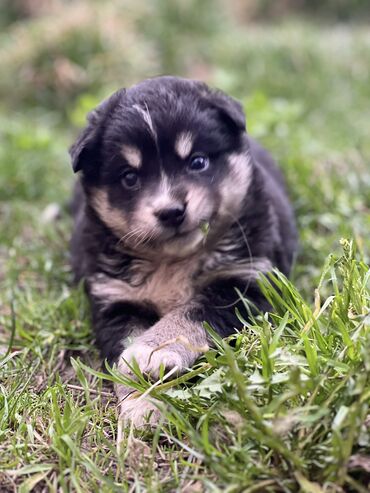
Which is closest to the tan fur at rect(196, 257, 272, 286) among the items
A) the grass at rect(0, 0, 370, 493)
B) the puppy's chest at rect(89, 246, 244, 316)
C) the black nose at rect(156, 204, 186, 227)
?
the puppy's chest at rect(89, 246, 244, 316)

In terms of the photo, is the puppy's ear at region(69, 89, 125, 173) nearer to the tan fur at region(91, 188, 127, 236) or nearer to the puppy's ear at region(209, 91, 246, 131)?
the tan fur at region(91, 188, 127, 236)

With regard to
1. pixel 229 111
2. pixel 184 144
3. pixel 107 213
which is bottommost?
pixel 107 213

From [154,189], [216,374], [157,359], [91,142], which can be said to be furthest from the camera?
[91,142]

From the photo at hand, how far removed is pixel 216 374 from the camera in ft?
8.20

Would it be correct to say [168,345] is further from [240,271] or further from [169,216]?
[240,271]

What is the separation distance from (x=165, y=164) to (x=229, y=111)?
1.64ft

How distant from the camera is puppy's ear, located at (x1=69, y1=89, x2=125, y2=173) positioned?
10.9 ft

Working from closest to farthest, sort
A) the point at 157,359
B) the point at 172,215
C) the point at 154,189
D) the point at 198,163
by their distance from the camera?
1. the point at 157,359
2. the point at 172,215
3. the point at 154,189
4. the point at 198,163

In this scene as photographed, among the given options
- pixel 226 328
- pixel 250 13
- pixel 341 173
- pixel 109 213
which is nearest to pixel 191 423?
pixel 226 328

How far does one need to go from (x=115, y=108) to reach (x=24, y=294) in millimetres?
1444

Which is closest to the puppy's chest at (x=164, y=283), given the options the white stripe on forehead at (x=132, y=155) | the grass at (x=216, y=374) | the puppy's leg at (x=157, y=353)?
the puppy's leg at (x=157, y=353)

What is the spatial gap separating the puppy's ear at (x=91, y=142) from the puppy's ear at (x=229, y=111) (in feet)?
1.68

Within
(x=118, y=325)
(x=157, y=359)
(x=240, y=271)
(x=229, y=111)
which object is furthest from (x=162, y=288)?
(x=229, y=111)

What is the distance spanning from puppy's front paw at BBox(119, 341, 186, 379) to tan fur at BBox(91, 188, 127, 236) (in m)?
0.77
